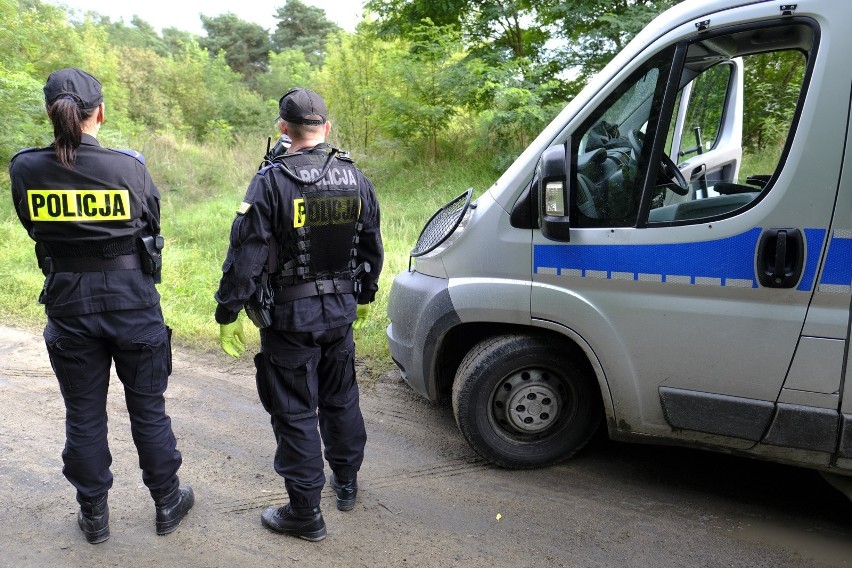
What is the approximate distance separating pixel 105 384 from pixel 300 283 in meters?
0.99

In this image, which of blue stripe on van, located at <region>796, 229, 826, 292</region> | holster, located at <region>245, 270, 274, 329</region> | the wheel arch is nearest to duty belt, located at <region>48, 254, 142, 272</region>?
holster, located at <region>245, 270, 274, 329</region>

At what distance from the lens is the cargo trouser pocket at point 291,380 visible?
9.57ft

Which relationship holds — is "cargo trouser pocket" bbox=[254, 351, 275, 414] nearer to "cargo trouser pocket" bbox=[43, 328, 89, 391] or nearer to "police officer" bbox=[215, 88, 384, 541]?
"police officer" bbox=[215, 88, 384, 541]

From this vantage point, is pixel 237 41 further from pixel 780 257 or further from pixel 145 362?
pixel 780 257

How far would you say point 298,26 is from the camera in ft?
108

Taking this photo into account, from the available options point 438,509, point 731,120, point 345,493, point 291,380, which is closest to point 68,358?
point 291,380

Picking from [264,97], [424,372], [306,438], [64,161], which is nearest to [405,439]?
[424,372]

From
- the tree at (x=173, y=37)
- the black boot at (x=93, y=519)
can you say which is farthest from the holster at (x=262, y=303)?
the tree at (x=173, y=37)

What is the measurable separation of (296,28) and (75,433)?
33483mm

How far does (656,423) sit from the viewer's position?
3.14m

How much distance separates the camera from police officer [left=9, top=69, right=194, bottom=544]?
266cm

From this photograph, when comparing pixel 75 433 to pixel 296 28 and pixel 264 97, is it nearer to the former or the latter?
pixel 264 97

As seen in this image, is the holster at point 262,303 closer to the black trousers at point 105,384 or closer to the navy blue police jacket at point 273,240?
the navy blue police jacket at point 273,240

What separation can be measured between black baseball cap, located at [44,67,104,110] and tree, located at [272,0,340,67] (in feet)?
104
